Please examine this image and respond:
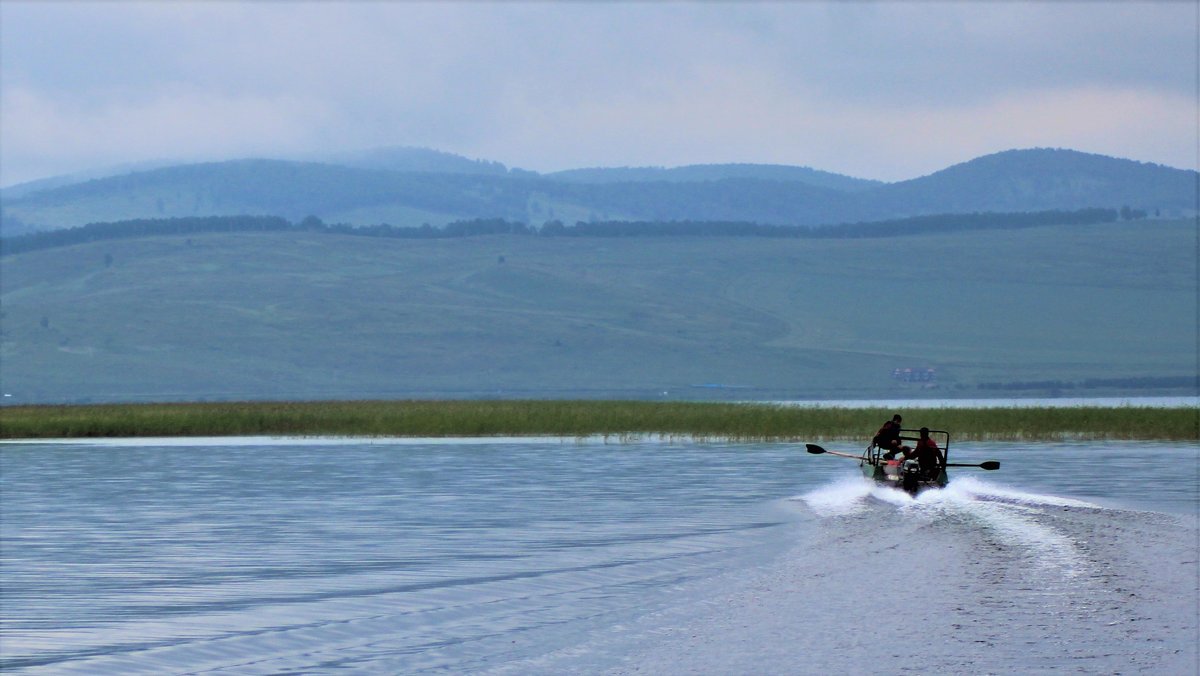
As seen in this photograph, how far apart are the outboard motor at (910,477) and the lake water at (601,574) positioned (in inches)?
24.9

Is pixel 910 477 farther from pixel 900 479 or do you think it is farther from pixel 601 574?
pixel 601 574

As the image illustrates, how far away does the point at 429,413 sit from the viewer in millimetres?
86688

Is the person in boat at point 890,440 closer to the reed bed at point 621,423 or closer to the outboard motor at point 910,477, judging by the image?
the outboard motor at point 910,477

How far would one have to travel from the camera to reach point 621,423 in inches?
3226

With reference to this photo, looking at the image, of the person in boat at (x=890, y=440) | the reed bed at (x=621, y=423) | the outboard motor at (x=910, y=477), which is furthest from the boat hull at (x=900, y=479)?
the reed bed at (x=621, y=423)

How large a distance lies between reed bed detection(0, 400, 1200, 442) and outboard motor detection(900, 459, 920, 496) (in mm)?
28272

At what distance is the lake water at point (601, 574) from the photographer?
21938 mm

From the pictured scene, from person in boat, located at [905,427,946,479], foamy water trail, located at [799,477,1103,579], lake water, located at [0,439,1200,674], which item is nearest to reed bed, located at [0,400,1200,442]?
lake water, located at [0,439,1200,674]

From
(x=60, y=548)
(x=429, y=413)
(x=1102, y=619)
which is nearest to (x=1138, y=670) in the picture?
(x=1102, y=619)

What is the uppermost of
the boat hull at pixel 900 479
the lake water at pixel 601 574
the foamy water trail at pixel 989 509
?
the boat hull at pixel 900 479

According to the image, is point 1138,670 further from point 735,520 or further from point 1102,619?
point 735,520

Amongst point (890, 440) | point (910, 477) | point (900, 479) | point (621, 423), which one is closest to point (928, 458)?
point (910, 477)

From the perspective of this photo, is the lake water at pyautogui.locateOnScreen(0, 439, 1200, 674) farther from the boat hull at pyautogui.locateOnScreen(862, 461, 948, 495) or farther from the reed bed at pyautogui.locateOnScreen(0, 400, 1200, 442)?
the reed bed at pyautogui.locateOnScreen(0, 400, 1200, 442)

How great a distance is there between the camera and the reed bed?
248 ft
